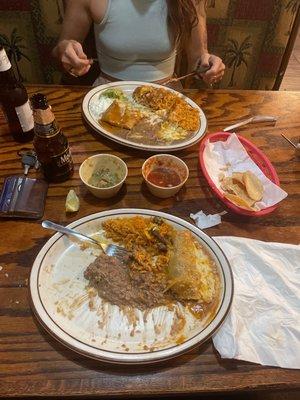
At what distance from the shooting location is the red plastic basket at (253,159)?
Result: 50.0 inches

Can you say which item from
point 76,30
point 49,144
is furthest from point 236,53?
point 49,144

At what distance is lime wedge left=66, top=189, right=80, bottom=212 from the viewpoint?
124cm

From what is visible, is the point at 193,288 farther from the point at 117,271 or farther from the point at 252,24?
the point at 252,24

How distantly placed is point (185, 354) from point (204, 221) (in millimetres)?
475

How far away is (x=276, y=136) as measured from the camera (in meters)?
1.64

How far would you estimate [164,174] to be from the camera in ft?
4.49

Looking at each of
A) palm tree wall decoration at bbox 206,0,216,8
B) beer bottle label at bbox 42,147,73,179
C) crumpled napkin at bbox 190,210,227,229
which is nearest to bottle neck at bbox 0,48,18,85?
beer bottle label at bbox 42,147,73,179

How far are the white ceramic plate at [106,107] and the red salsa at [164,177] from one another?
0.13m

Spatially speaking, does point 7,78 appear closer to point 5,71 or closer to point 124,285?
point 5,71

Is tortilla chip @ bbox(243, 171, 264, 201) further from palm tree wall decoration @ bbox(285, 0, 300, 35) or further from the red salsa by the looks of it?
palm tree wall decoration @ bbox(285, 0, 300, 35)

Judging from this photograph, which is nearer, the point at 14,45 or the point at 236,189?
the point at 236,189

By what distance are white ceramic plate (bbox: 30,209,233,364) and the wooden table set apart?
0.04 meters

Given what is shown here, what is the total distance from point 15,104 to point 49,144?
287mm

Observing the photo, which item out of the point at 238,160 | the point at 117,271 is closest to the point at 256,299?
the point at 117,271
